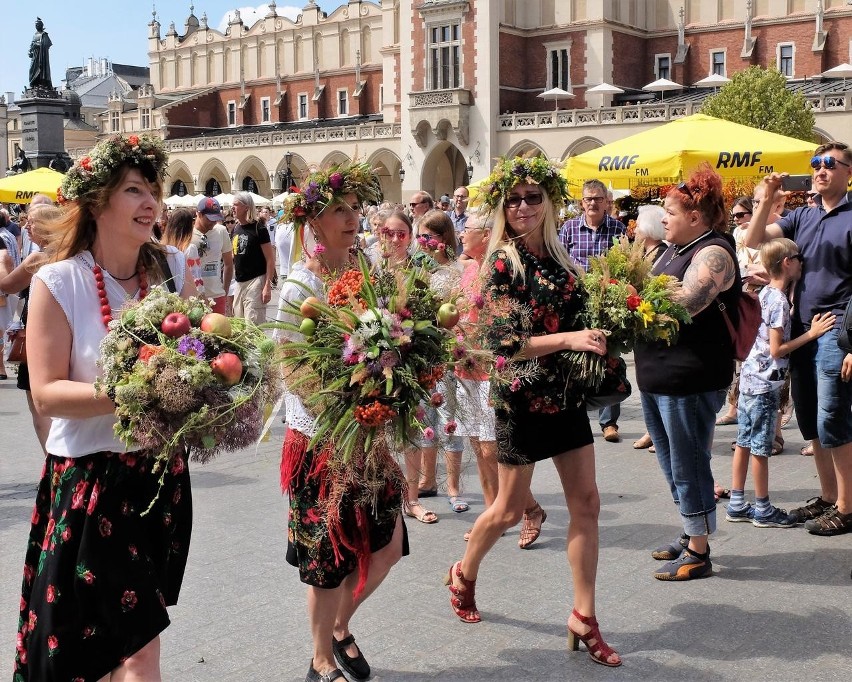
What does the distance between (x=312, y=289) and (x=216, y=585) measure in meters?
2.07

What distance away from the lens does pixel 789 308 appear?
20.4ft

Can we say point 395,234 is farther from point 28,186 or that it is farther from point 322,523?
point 28,186

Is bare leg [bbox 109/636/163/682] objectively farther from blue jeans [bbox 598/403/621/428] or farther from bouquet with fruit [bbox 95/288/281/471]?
blue jeans [bbox 598/403/621/428]

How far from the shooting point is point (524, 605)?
15.7ft

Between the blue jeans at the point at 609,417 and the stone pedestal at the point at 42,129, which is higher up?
the stone pedestal at the point at 42,129

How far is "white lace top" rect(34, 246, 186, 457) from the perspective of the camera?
301cm

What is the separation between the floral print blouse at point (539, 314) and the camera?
4164 millimetres

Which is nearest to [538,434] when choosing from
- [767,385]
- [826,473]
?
[767,385]

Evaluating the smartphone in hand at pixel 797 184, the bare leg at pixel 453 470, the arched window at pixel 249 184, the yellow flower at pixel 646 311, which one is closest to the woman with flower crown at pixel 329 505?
the yellow flower at pixel 646 311

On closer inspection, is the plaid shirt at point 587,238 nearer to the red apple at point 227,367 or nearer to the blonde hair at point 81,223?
the blonde hair at point 81,223

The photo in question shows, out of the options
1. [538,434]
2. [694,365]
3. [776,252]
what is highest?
[776,252]

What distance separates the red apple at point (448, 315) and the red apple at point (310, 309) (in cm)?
41

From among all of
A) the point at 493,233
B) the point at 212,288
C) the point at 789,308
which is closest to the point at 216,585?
the point at 493,233

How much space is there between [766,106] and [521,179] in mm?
33516
